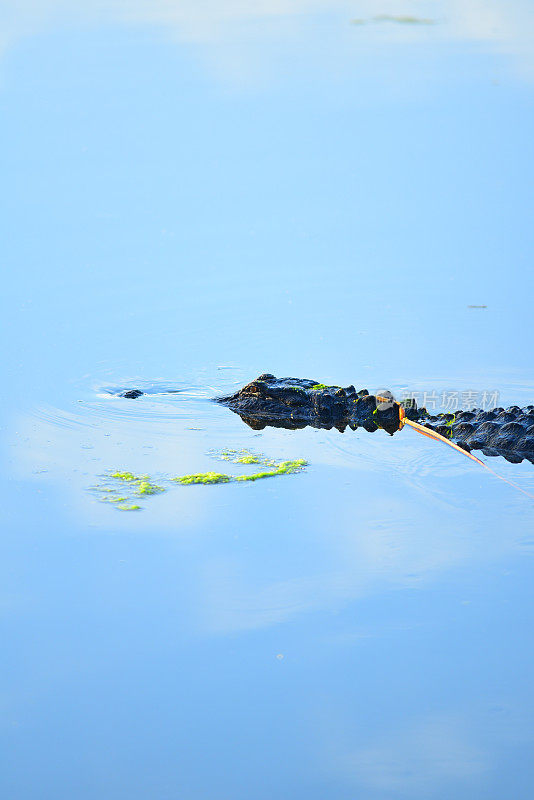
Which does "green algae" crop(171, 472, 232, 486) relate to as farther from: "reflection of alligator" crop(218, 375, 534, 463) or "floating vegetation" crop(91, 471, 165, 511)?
"reflection of alligator" crop(218, 375, 534, 463)

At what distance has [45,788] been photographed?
4.27 meters

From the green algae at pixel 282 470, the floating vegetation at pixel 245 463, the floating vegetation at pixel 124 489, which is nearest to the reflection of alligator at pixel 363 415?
the floating vegetation at pixel 245 463

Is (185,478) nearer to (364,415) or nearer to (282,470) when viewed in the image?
(282,470)

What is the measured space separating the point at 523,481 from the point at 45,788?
4580 mm

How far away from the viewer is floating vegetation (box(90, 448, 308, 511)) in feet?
23.5

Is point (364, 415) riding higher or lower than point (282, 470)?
higher

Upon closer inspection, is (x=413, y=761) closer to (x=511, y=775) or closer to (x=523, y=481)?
(x=511, y=775)

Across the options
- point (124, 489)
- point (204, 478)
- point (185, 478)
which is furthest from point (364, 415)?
point (124, 489)

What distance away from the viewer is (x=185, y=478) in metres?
7.53

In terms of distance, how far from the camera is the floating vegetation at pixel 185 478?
718 centimetres

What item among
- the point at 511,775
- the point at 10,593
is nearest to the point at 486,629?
the point at 511,775

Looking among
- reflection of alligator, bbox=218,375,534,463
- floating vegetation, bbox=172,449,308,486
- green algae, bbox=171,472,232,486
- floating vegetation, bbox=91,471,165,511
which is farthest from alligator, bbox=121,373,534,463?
floating vegetation, bbox=91,471,165,511

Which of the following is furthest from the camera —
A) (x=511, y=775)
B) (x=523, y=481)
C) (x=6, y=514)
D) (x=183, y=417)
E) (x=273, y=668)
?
(x=183, y=417)

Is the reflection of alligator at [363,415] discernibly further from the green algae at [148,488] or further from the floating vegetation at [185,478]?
the green algae at [148,488]
